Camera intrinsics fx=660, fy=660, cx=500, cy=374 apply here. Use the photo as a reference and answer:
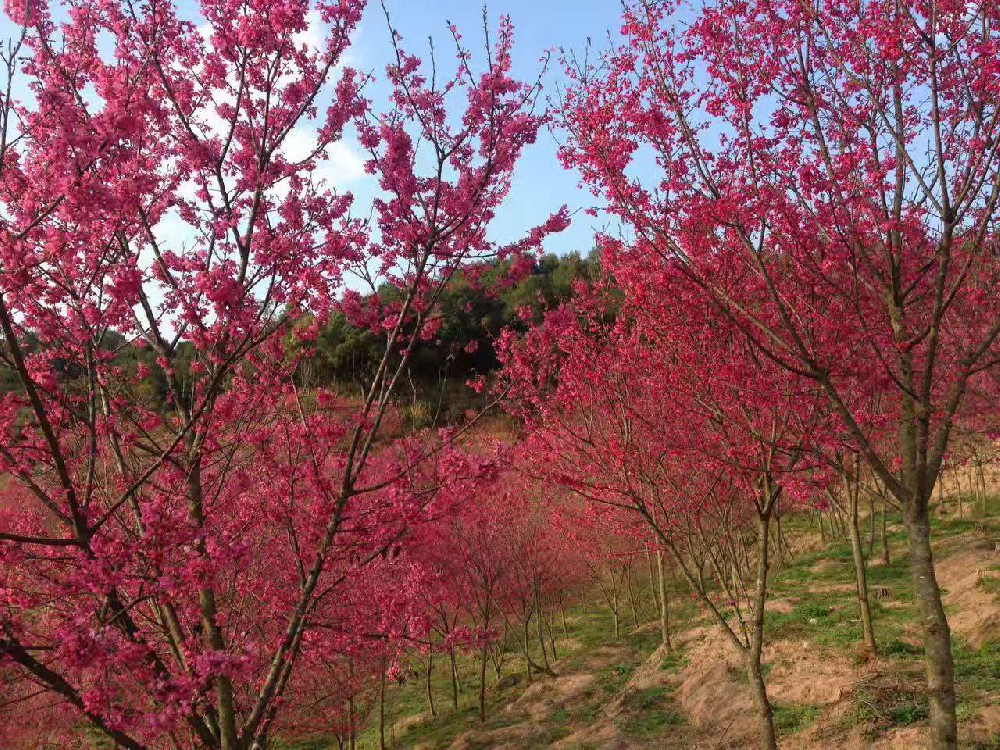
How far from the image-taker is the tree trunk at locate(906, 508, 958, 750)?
13.9 feet

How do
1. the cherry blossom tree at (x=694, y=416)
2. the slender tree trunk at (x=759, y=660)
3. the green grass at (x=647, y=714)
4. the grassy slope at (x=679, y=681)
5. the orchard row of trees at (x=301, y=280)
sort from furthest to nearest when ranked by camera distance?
the green grass at (x=647, y=714) < the grassy slope at (x=679, y=681) < the cherry blossom tree at (x=694, y=416) < the slender tree trunk at (x=759, y=660) < the orchard row of trees at (x=301, y=280)

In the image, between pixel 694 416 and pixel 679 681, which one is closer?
pixel 694 416

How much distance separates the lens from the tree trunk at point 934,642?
13.9ft

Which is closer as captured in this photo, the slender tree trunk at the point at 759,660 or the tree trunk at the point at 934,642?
the tree trunk at the point at 934,642

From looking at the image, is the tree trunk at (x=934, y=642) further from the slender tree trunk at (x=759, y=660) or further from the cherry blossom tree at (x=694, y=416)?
the slender tree trunk at (x=759, y=660)

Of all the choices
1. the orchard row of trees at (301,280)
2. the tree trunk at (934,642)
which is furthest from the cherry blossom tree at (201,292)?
the tree trunk at (934,642)

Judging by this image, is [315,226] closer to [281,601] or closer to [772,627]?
[281,601]

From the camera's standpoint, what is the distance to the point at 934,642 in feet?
14.3

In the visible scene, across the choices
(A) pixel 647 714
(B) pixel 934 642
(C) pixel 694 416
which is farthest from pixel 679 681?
(B) pixel 934 642

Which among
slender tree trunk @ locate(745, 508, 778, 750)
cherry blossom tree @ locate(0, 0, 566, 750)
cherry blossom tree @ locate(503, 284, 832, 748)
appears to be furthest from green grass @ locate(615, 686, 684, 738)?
cherry blossom tree @ locate(0, 0, 566, 750)

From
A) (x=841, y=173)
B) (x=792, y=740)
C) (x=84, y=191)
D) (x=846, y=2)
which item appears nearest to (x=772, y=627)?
(x=792, y=740)

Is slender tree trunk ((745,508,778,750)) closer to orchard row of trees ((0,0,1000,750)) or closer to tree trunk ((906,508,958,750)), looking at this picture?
orchard row of trees ((0,0,1000,750))

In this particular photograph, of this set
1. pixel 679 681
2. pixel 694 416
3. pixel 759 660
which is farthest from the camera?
pixel 679 681

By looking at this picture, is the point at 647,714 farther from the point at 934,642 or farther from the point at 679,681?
the point at 934,642
